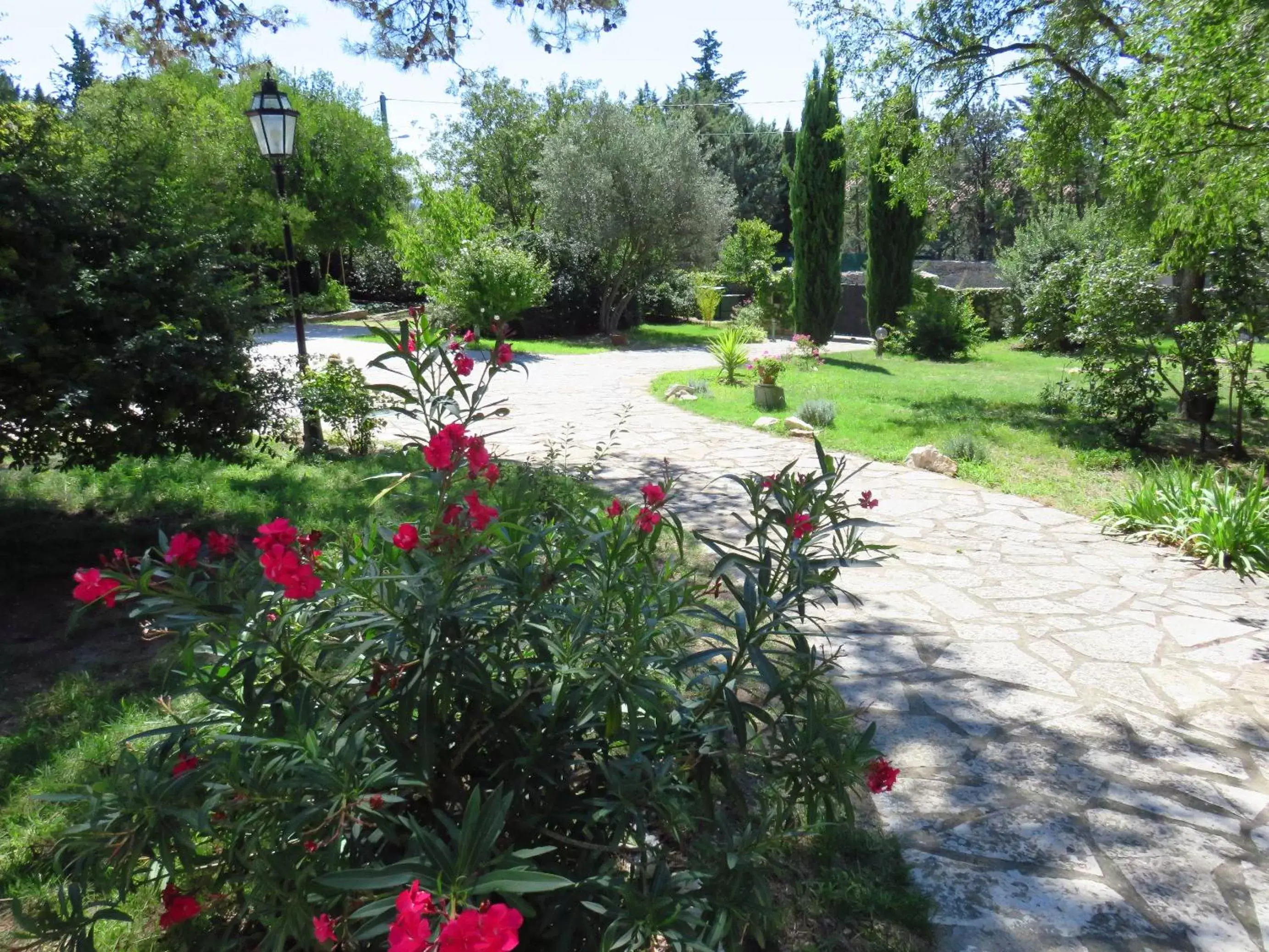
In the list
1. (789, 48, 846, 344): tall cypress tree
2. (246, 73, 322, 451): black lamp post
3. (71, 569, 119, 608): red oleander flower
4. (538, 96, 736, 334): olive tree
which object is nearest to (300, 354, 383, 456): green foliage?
(246, 73, 322, 451): black lamp post

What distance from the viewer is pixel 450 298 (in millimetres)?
17094

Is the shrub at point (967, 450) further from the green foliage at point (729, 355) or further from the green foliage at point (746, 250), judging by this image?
the green foliage at point (746, 250)

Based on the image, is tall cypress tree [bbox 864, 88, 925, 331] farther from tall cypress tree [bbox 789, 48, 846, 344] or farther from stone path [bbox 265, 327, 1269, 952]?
stone path [bbox 265, 327, 1269, 952]

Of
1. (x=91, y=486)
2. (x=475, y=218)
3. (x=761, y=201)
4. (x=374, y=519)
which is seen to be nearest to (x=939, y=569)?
(x=374, y=519)

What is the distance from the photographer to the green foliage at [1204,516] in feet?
17.1

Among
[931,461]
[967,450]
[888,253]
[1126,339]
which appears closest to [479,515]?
[931,461]

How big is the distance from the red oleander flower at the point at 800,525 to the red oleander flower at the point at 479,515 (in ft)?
2.28

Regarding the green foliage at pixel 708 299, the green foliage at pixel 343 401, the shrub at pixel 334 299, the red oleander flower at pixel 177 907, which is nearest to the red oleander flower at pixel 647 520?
the red oleander flower at pixel 177 907

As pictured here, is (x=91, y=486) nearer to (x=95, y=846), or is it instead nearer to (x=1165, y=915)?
(x=95, y=846)

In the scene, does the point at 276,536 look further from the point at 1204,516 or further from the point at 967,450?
the point at 967,450

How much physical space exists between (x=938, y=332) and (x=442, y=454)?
1791 cm

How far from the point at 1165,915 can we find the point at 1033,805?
1.73 feet

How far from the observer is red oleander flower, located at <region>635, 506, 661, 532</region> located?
202cm

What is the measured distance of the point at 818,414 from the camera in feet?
31.1
